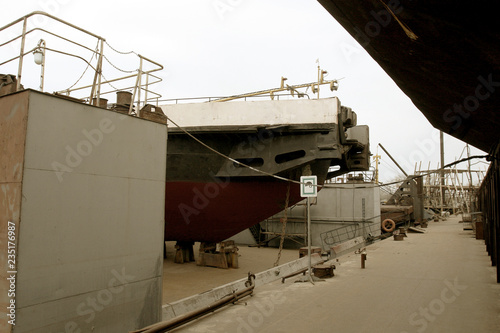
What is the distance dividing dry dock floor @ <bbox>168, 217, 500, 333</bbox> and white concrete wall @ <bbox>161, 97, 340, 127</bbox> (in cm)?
345

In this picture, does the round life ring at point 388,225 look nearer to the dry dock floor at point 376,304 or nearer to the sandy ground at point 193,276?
the sandy ground at point 193,276

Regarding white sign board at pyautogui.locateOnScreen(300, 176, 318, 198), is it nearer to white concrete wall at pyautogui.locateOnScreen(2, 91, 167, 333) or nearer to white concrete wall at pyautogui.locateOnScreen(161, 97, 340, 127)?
white concrete wall at pyautogui.locateOnScreen(161, 97, 340, 127)

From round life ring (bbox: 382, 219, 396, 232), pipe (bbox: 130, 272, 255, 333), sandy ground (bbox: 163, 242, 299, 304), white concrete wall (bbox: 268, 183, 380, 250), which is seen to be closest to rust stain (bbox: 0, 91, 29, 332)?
pipe (bbox: 130, 272, 255, 333)

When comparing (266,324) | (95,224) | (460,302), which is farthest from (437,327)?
(95,224)

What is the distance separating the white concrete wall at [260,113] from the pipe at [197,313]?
400 cm

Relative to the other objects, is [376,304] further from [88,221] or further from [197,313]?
[88,221]

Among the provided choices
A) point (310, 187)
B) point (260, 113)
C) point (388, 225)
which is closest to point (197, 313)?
point (310, 187)

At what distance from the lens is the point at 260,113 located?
28.0 feet

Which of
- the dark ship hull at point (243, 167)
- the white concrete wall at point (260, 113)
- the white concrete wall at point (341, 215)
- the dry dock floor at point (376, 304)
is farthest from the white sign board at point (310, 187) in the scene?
the white concrete wall at point (341, 215)

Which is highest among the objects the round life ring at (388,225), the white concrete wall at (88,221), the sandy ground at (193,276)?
the white concrete wall at (88,221)

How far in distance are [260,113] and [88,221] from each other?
5599 millimetres

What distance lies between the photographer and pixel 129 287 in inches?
153

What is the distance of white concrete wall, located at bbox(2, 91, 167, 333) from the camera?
3.12m

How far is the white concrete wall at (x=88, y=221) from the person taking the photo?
3.12m
